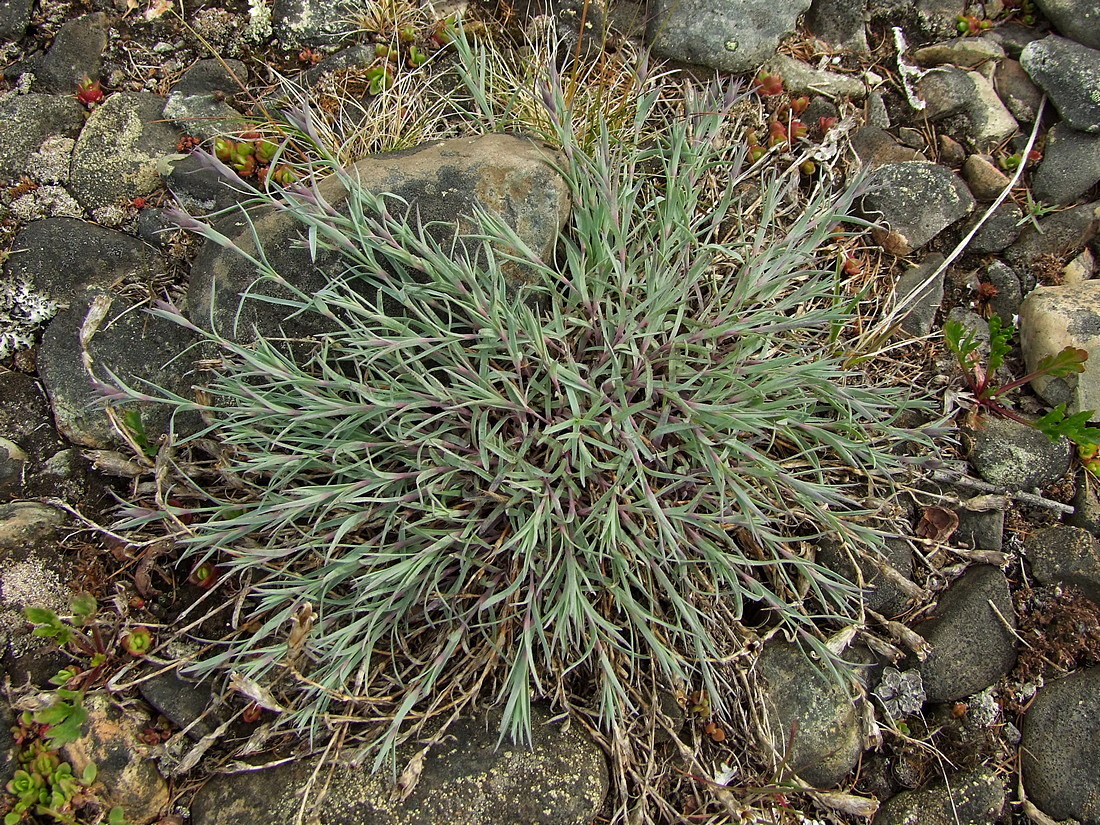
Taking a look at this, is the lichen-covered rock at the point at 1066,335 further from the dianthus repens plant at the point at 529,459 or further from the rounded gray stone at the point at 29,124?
the rounded gray stone at the point at 29,124

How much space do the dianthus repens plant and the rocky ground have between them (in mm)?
207

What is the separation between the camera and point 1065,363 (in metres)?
2.75

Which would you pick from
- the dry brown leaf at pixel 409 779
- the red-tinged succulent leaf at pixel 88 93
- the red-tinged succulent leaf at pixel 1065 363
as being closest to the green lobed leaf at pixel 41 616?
the dry brown leaf at pixel 409 779

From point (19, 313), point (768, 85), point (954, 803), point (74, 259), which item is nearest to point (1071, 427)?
point (954, 803)

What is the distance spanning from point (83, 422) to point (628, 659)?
7.68 ft

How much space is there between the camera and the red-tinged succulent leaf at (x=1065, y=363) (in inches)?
107

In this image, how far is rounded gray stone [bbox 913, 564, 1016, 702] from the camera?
2.68 meters

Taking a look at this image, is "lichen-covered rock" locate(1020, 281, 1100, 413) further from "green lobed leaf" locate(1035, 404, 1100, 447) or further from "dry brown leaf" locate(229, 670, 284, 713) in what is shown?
"dry brown leaf" locate(229, 670, 284, 713)

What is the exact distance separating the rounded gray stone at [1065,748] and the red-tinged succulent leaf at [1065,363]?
114cm

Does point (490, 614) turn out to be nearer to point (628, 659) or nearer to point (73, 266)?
point (628, 659)

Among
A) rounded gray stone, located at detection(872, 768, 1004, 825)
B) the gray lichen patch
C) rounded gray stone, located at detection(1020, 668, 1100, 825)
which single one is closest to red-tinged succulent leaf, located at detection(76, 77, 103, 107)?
the gray lichen patch

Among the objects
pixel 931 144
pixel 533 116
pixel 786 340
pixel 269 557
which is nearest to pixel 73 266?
pixel 269 557

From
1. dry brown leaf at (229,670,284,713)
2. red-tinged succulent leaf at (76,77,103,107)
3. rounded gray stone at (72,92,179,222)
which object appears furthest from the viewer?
red-tinged succulent leaf at (76,77,103,107)

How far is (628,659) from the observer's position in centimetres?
254
